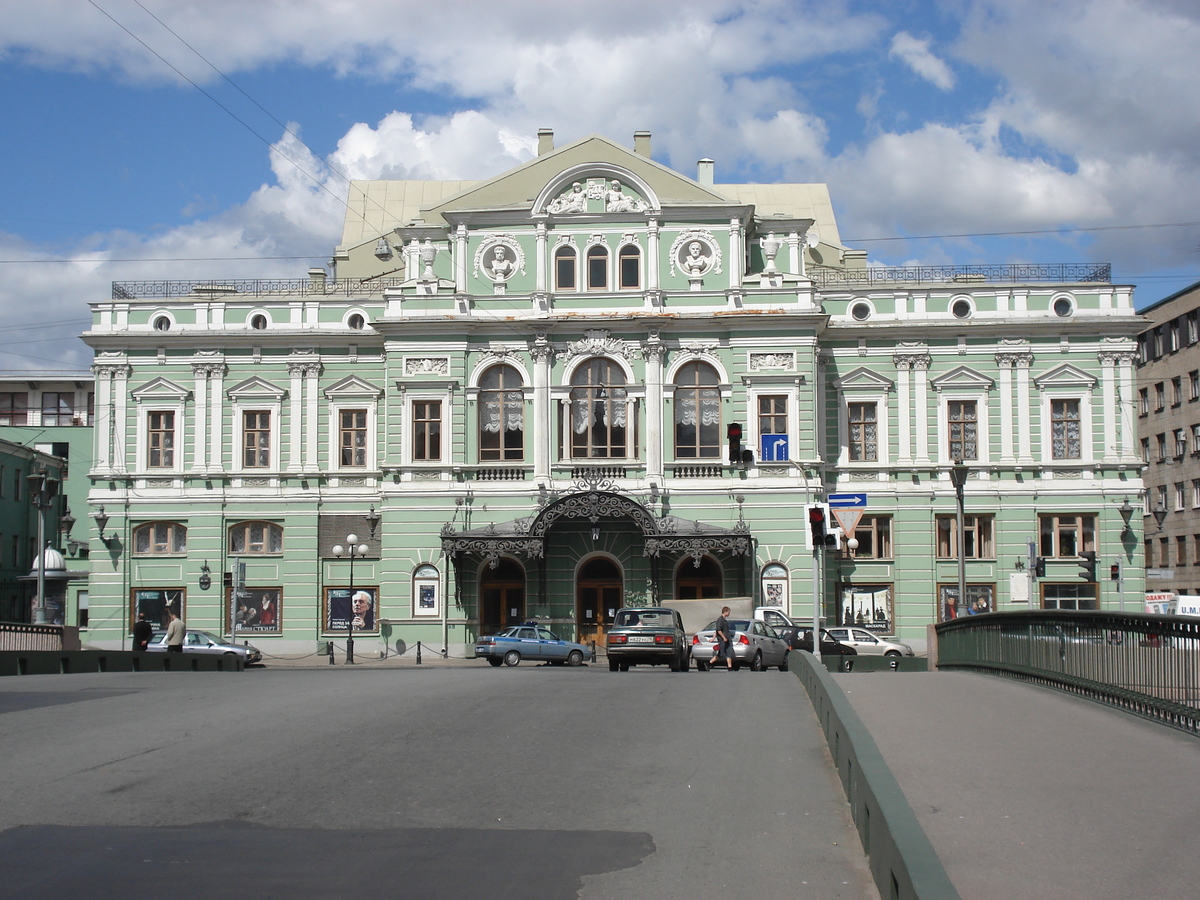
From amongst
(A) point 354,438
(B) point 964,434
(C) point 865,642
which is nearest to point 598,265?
(A) point 354,438

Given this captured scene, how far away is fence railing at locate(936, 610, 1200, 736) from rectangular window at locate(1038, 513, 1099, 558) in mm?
24729

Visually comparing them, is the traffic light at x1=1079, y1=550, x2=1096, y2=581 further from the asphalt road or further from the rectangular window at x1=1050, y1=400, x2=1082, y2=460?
the asphalt road

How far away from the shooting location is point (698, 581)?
151 feet

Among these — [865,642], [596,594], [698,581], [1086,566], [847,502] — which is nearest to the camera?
[847,502]

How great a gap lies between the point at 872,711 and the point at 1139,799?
603cm

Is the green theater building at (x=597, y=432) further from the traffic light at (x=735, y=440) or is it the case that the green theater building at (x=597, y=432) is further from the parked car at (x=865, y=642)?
the traffic light at (x=735, y=440)

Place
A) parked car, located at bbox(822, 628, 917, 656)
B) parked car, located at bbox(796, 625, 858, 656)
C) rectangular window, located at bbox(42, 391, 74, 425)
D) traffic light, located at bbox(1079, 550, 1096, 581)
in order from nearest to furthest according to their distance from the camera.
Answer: parked car, located at bbox(796, 625, 858, 656), parked car, located at bbox(822, 628, 917, 656), traffic light, located at bbox(1079, 550, 1096, 581), rectangular window, located at bbox(42, 391, 74, 425)

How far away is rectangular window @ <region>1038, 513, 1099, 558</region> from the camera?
154 feet

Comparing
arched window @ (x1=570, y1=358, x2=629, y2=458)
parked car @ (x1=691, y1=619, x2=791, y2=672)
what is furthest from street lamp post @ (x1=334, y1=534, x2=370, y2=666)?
parked car @ (x1=691, y1=619, x2=791, y2=672)

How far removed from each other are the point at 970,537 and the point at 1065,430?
5.25m

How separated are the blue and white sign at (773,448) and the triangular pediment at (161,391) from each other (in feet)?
70.9

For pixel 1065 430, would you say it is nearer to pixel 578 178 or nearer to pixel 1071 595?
pixel 1071 595

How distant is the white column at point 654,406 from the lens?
45.8 metres

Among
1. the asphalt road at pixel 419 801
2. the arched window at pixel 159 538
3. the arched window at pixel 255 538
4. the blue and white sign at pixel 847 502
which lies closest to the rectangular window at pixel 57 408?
the arched window at pixel 159 538
